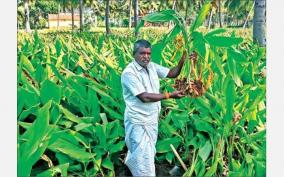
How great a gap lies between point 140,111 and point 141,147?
0.47ft

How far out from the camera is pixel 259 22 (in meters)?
3.72

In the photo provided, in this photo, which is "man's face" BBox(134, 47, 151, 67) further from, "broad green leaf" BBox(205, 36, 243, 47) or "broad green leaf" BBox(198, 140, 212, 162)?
"broad green leaf" BBox(198, 140, 212, 162)

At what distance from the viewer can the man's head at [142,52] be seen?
5.73 feet

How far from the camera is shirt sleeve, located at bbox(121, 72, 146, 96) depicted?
5.65 feet

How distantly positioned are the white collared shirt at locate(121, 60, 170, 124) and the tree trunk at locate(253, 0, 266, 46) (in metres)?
2.12

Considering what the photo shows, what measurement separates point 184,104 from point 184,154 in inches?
9.6

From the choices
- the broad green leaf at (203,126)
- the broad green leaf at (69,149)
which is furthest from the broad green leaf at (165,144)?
the broad green leaf at (69,149)

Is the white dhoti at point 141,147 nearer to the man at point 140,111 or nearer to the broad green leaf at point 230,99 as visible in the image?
the man at point 140,111

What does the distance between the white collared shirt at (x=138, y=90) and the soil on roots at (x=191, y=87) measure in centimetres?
11

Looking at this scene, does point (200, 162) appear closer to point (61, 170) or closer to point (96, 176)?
point (96, 176)

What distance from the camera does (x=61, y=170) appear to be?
1.61m

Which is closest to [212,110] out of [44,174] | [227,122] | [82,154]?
[227,122]

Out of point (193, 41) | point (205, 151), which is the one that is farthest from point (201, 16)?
point (205, 151)

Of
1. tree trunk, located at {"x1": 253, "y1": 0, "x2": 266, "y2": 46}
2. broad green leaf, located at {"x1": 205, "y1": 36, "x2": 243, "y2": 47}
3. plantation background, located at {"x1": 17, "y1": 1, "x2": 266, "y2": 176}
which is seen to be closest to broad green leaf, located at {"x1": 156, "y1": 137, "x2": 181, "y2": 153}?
plantation background, located at {"x1": 17, "y1": 1, "x2": 266, "y2": 176}
